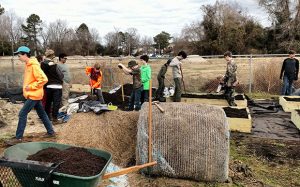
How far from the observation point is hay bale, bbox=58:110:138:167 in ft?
17.0

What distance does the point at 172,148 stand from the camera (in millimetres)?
4375

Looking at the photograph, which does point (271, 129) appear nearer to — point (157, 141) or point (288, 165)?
point (288, 165)

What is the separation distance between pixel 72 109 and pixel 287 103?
6494 mm

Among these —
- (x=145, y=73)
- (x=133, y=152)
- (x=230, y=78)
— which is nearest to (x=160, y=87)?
(x=145, y=73)

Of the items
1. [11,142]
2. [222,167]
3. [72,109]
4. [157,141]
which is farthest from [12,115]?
[222,167]

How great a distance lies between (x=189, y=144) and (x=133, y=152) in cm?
119

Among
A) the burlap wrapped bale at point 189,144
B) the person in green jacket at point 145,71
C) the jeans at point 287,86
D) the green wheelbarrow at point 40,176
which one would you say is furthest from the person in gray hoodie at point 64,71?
the jeans at point 287,86

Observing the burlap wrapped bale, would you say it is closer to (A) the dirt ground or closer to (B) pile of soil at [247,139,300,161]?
(A) the dirt ground

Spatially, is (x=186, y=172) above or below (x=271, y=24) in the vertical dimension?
below

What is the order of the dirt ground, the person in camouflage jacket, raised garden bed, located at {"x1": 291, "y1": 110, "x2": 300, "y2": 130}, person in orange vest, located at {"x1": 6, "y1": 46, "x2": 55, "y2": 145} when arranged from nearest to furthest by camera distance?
the dirt ground
person in orange vest, located at {"x1": 6, "y1": 46, "x2": 55, "y2": 145}
raised garden bed, located at {"x1": 291, "y1": 110, "x2": 300, "y2": 130}
the person in camouflage jacket

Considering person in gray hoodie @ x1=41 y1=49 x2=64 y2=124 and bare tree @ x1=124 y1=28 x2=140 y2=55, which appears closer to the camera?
person in gray hoodie @ x1=41 y1=49 x2=64 y2=124

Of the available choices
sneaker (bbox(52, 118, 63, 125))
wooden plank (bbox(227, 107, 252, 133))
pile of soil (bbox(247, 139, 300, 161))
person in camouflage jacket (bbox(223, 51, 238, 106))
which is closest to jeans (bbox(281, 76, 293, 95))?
person in camouflage jacket (bbox(223, 51, 238, 106))

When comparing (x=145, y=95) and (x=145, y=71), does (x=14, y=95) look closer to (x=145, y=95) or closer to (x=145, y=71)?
(x=145, y=95)

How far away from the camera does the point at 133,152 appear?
17.0 feet
